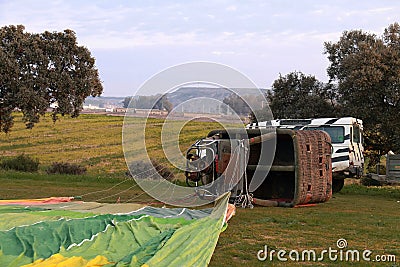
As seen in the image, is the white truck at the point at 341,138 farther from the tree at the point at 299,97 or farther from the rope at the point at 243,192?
the tree at the point at 299,97

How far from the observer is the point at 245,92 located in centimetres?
1159

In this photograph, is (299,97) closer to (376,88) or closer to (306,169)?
(376,88)

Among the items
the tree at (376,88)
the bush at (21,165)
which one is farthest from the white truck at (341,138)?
the bush at (21,165)

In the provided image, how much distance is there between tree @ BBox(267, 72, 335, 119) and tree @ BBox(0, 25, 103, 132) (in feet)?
23.6

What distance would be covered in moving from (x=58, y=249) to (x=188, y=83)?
15.3 ft

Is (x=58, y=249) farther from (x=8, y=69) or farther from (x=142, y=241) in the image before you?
(x=8, y=69)

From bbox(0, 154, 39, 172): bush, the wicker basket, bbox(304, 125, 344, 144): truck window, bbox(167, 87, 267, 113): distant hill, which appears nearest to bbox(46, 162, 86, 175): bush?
bbox(0, 154, 39, 172): bush

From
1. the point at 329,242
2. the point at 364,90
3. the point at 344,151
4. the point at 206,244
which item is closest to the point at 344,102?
the point at 364,90

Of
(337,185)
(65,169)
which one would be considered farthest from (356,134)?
(65,169)

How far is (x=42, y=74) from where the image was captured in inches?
858

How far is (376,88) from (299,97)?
12.6 feet

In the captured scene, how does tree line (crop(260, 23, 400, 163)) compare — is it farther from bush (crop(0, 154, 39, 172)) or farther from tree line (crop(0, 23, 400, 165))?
bush (crop(0, 154, 39, 172))

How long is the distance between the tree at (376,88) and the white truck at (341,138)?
8.70 ft

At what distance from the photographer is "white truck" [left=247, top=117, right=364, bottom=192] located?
1675cm
